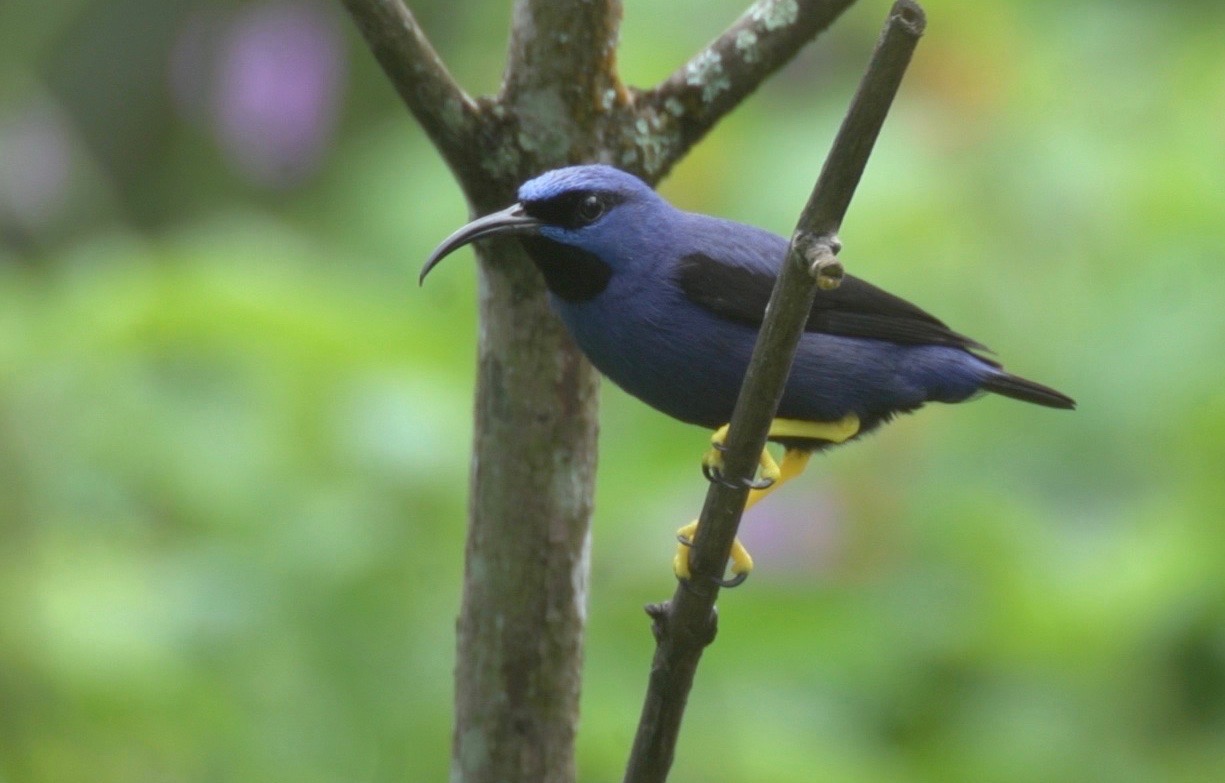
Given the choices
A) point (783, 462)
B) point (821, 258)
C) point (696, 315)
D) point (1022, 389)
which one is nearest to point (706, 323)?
point (696, 315)

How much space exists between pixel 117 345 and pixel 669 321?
155 centimetres

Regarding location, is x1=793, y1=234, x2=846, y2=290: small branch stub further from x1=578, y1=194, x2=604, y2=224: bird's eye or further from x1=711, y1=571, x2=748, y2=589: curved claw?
x1=578, y1=194, x2=604, y2=224: bird's eye

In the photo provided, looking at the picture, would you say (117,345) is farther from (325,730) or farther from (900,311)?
(900,311)

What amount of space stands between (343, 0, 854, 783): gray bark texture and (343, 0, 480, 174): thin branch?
2 cm

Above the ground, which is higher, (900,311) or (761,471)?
(900,311)

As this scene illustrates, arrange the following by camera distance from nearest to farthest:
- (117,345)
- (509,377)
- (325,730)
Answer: (509,377), (325,730), (117,345)

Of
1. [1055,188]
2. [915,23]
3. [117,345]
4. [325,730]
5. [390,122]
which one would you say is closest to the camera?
[915,23]

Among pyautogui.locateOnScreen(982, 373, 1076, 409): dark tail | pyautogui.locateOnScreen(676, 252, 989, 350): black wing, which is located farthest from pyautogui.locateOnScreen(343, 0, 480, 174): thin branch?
pyautogui.locateOnScreen(982, 373, 1076, 409): dark tail

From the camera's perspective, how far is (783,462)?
3318 mm

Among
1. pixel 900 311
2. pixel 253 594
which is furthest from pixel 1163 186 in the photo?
pixel 253 594

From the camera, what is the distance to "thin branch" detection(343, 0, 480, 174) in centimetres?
269

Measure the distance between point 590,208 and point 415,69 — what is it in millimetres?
429

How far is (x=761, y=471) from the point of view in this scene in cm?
331

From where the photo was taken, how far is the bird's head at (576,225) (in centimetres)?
286
